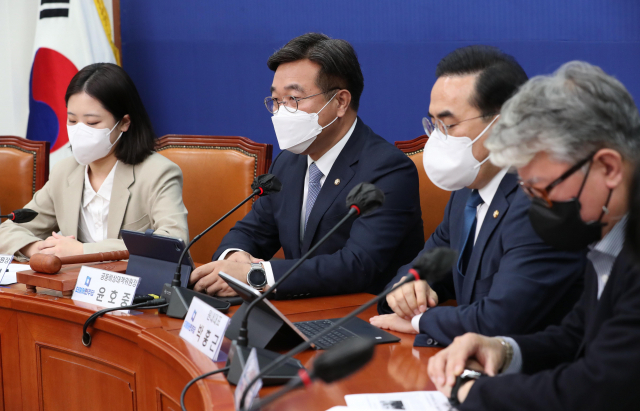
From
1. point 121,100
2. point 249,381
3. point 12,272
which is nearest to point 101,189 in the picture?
point 121,100

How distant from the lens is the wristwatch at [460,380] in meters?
1.00

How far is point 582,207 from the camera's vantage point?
3.06ft

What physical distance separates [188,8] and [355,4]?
1164 mm

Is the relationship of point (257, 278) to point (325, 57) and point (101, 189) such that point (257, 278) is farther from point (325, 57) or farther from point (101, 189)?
point (101, 189)

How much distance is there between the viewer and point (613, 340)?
85 centimetres

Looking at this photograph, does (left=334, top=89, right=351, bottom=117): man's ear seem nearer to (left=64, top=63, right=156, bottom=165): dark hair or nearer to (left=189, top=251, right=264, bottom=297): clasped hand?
(left=189, top=251, right=264, bottom=297): clasped hand

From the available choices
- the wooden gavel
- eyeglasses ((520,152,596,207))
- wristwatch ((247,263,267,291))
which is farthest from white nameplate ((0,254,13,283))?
eyeglasses ((520,152,596,207))

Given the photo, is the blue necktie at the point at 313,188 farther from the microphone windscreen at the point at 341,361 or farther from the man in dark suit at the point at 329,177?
the microphone windscreen at the point at 341,361

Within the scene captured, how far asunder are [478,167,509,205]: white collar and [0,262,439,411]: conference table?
42cm

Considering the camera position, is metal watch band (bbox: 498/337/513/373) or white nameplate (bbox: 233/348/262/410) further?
metal watch band (bbox: 498/337/513/373)

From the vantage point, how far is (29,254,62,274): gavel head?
1770 mm

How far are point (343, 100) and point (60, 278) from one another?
107 cm

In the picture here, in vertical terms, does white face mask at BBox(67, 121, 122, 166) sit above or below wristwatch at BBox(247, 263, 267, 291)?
above

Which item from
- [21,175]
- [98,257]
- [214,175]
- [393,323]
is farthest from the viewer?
[21,175]
